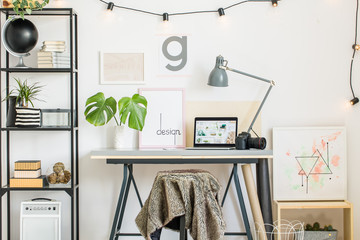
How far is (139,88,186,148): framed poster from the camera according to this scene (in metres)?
3.22

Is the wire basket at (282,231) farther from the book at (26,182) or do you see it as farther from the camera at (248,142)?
the book at (26,182)

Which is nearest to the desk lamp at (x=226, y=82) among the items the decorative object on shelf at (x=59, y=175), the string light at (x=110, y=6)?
the string light at (x=110, y=6)

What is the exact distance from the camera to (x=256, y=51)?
3256mm

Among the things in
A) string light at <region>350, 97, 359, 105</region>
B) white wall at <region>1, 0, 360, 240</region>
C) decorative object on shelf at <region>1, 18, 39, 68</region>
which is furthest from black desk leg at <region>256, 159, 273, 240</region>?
decorative object on shelf at <region>1, 18, 39, 68</region>

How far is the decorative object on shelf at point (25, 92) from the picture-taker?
310 centimetres

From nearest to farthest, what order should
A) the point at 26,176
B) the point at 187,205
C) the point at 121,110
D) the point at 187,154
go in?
the point at 187,205 < the point at 187,154 < the point at 121,110 < the point at 26,176

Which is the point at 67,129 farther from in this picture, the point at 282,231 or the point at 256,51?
the point at 282,231

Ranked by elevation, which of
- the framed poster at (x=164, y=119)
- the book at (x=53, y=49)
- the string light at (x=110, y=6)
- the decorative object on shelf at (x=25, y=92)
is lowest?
the framed poster at (x=164, y=119)

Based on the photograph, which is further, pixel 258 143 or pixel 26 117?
pixel 26 117

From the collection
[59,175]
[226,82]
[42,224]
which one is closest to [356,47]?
[226,82]

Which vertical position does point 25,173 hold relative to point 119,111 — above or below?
below

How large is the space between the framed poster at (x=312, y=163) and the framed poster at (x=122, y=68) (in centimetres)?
121

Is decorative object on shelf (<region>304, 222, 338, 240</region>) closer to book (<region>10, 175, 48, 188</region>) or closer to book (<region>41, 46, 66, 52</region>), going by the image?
book (<region>10, 175, 48, 188</region>)

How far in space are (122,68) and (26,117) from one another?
0.84 meters
